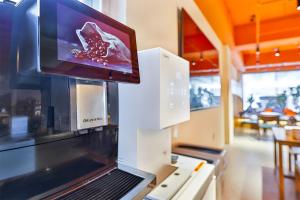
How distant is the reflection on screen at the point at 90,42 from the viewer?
1.98 feet

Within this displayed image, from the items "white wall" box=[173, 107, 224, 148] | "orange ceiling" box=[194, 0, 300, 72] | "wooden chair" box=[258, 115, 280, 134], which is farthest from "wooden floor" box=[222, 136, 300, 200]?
"orange ceiling" box=[194, 0, 300, 72]

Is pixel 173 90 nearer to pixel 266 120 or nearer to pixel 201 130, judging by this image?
pixel 201 130

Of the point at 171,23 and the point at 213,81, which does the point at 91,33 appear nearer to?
the point at 171,23

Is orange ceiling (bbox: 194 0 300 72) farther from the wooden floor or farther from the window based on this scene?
the wooden floor

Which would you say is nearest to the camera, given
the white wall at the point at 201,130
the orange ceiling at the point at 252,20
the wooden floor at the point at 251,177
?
the white wall at the point at 201,130

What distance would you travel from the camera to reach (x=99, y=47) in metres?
0.72

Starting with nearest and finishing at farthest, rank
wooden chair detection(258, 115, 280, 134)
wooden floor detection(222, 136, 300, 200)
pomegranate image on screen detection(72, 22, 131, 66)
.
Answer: pomegranate image on screen detection(72, 22, 131, 66) < wooden floor detection(222, 136, 300, 200) < wooden chair detection(258, 115, 280, 134)

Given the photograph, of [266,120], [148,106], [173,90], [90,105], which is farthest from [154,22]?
Answer: [266,120]

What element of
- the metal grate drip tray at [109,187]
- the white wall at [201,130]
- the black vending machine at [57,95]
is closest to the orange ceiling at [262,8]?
the white wall at [201,130]

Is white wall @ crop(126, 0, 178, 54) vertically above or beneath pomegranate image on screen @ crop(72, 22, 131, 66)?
above

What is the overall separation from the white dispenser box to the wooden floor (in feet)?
6.43

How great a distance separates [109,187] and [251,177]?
3131mm

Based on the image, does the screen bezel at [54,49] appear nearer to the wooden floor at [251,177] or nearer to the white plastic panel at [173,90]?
the white plastic panel at [173,90]

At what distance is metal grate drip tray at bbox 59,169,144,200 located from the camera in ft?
2.28
